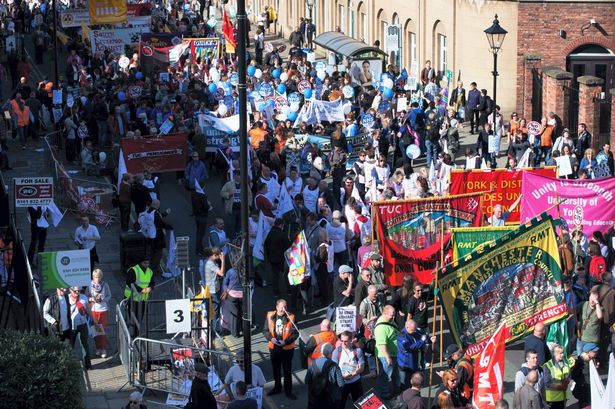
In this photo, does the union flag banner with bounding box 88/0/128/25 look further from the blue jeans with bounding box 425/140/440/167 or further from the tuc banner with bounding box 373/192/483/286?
the tuc banner with bounding box 373/192/483/286

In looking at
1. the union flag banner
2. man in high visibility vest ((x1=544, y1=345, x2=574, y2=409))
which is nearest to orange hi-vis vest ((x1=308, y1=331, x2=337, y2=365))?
man in high visibility vest ((x1=544, y1=345, x2=574, y2=409))

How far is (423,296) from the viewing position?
22.8 m

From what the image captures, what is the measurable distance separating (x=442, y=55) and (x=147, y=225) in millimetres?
20677

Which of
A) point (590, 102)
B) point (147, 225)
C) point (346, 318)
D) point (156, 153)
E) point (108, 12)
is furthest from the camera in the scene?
point (108, 12)

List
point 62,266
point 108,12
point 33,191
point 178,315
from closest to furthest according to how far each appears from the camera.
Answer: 1. point 178,315
2. point 62,266
3. point 33,191
4. point 108,12

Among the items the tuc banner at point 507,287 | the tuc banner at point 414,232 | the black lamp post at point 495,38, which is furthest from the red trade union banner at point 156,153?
the tuc banner at point 507,287

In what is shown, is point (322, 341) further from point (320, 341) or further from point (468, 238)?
point (468, 238)

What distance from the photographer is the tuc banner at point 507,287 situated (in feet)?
68.2

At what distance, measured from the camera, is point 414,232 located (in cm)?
2419

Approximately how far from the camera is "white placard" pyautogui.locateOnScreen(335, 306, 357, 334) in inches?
836

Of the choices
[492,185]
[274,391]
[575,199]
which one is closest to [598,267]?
[575,199]

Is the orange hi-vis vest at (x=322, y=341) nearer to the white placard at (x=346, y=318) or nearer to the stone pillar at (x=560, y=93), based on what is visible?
the white placard at (x=346, y=318)

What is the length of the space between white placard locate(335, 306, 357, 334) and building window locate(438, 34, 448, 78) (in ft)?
80.4

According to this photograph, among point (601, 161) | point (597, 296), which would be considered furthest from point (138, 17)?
point (597, 296)
